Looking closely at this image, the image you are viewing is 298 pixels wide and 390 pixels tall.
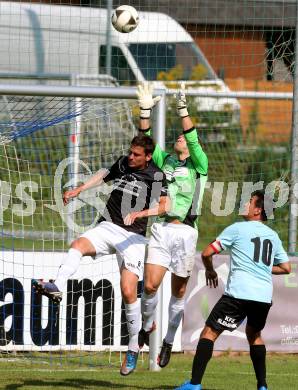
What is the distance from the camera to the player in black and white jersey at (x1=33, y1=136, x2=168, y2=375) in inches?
392

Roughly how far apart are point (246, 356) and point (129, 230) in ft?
11.0

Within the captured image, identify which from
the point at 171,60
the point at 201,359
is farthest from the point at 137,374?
the point at 171,60

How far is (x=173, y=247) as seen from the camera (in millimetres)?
10617

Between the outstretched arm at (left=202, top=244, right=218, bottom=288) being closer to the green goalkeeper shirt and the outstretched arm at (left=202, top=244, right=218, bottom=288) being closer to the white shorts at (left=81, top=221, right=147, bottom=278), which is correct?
the white shorts at (left=81, top=221, right=147, bottom=278)

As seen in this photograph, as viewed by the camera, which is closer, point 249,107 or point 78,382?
point 78,382

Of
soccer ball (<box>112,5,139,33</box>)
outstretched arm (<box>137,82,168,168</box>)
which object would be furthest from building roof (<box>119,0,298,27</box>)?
outstretched arm (<box>137,82,168,168</box>)

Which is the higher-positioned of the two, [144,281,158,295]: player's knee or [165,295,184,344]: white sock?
[144,281,158,295]: player's knee

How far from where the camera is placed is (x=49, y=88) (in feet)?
36.1

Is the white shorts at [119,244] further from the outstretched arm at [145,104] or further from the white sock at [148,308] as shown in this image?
the outstretched arm at [145,104]

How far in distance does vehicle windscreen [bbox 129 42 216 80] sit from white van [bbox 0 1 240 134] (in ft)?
0.11

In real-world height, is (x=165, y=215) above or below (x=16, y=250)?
above

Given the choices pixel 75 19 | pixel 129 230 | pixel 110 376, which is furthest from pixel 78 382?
pixel 75 19

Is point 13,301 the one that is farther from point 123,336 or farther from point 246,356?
point 246,356

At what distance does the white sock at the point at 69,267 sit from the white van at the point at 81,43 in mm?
7272
